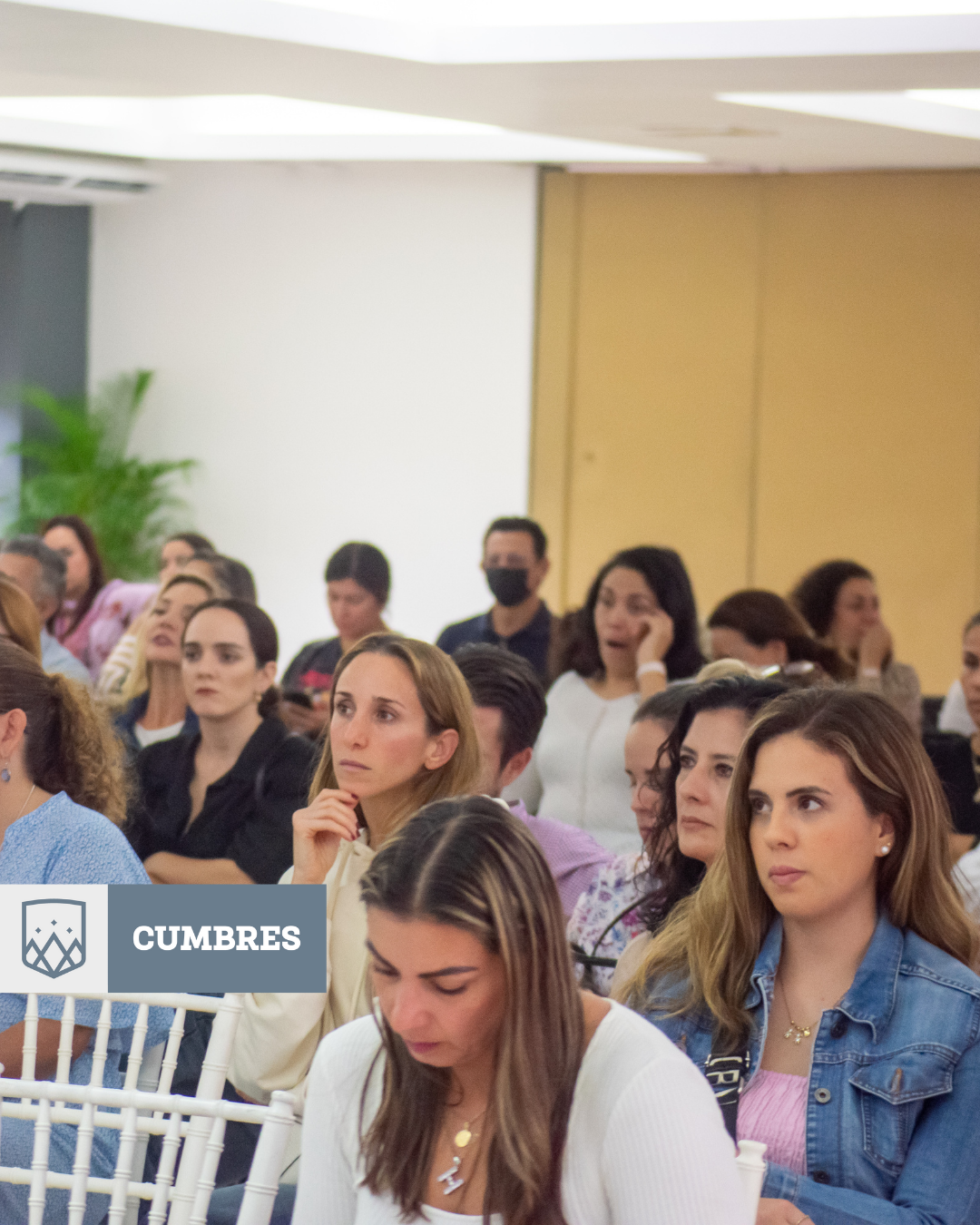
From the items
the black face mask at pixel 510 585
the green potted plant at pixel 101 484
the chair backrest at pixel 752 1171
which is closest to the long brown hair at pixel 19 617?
the black face mask at pixel 510 585

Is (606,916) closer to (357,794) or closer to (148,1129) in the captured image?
(357,794)

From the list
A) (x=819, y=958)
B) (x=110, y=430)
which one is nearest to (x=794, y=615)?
(x=819, y=958)

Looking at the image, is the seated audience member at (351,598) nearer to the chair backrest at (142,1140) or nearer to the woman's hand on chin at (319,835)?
the woman's hand on chin at (319,835)

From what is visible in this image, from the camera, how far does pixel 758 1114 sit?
1.89 m

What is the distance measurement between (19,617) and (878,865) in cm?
265

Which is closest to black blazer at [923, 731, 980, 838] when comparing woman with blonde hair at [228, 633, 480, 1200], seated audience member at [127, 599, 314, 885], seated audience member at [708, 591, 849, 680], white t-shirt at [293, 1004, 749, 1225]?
seated audience member at [708, 591, 849, 680]

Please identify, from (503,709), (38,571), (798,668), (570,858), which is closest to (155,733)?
(38,571)

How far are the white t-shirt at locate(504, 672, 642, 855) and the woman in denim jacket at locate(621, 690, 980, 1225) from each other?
1947 mm

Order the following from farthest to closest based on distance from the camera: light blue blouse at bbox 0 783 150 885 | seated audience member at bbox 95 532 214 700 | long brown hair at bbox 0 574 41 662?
seated audience member at bbox 95 532 214 700 < long brown hair at bbox 0 574 41 662 < light blue blouse at bbox 0 783 150 885

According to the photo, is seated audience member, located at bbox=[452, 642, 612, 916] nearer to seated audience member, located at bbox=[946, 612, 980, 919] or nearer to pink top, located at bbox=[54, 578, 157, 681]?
seated audience member, located at bbox=[946, 612, 980, 919]

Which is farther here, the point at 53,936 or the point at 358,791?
the point at 358,791

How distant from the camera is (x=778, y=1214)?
170 cm

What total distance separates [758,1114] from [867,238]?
22.2 feet

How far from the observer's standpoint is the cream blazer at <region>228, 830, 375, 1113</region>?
2.22 meters
